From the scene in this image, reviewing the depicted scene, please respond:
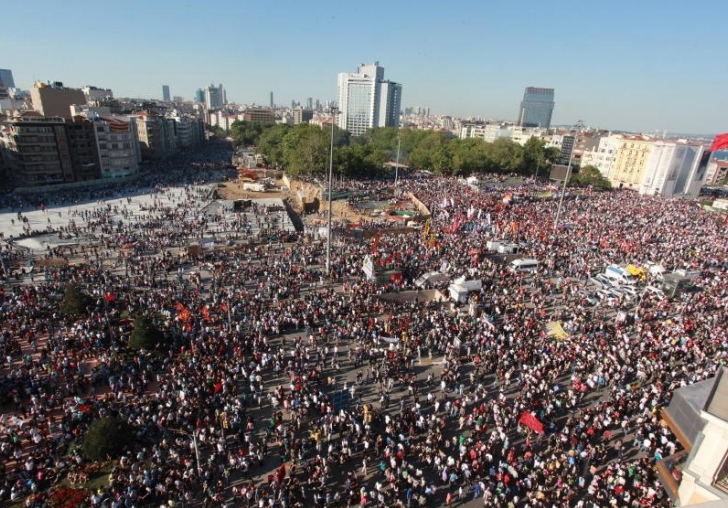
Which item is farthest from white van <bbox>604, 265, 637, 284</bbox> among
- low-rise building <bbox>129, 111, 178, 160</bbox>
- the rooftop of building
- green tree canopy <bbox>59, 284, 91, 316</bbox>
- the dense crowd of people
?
low-rise building <bbox>129, 111, 178, 160</bbox>

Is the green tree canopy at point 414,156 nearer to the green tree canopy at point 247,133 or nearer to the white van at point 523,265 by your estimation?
the green tree canopy at point 247,133

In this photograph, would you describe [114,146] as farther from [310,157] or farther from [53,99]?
[310,157]

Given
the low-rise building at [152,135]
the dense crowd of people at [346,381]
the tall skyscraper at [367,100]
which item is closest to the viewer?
the dense crowd of people at [346,381]

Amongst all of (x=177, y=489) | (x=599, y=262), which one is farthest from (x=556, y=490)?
(x=599, y=262)

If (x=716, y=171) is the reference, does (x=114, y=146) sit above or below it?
above

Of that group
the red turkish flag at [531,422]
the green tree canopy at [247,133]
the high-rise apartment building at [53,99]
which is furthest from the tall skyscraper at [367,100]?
the red turkish flag at [531,422]

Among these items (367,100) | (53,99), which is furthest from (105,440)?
(367,100)

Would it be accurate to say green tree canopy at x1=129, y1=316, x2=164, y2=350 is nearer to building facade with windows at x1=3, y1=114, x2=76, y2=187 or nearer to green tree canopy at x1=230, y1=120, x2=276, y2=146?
building facade with windows at x1=3, y1=114, x2=76, y2=187
